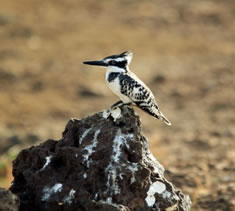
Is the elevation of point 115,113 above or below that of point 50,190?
above

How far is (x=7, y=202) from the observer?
5.53m

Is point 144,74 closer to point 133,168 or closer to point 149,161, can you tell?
point 149,161

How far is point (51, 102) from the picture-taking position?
16.5 metres

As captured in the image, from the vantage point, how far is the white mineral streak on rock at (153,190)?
6.25 meters

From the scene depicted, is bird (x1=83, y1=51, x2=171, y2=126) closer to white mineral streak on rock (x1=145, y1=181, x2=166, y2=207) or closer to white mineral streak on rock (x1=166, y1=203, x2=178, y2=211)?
white mineral streak on rock (x1=145, y1=181, x2=166, y2=207)

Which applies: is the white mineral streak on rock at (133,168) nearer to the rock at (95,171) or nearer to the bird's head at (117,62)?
the rock at (95,171)

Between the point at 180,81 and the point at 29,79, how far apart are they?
167 inches

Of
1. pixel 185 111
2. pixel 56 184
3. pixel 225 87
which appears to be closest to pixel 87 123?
pixel 56 184

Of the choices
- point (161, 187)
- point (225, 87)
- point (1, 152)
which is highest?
point (225, 87)

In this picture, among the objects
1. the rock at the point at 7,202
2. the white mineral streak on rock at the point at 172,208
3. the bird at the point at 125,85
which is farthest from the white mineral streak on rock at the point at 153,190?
the rock at the point at 7,202

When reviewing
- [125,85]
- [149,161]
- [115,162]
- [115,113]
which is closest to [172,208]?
[149,161]

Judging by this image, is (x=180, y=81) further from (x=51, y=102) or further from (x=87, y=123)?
(x=87, y=123)

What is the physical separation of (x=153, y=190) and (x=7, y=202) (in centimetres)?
154

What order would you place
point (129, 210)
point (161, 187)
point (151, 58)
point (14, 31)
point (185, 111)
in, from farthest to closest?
point (14, 31) < point (151, 58) < point (185, 111) < point (161, 187) < point (129, 210)
